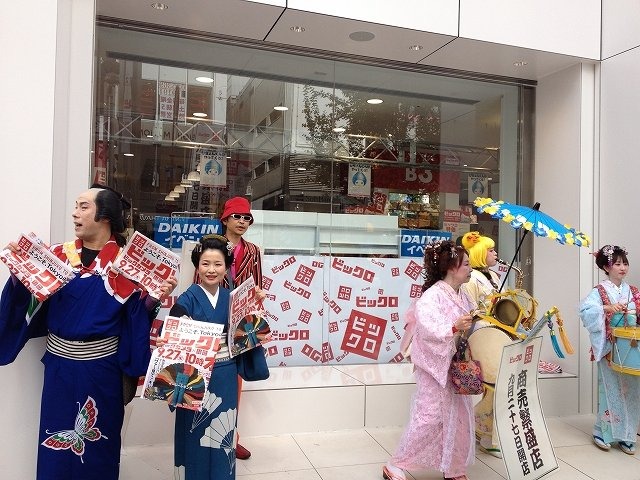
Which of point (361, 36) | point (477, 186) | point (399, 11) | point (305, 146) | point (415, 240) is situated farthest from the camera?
point (477, 186)

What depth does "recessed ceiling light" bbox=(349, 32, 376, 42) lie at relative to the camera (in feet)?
17.0

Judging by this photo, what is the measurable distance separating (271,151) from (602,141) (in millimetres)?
3302

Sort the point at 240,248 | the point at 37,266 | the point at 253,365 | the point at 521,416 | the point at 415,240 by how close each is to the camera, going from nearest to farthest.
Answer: the point at 37,266
the point at 253,365
the point at 521,416
the point at 240,248
the point at 415,240

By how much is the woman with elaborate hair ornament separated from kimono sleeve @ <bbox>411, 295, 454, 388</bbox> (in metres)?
0.52

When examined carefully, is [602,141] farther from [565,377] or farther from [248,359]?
[248,359]

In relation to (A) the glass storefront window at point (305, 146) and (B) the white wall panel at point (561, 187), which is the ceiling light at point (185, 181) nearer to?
(A) the glass storefront window at point (305, 146)

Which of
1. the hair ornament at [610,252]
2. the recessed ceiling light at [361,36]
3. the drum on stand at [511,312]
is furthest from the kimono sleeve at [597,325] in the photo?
the recessed ceiling light at [361,36]

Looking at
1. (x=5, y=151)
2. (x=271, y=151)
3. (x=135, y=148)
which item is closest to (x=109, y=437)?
(x=5, y=151)

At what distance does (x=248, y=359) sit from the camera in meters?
3.14

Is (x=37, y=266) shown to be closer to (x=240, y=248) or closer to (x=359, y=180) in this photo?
(x=240, y=248)

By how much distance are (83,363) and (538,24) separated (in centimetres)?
500

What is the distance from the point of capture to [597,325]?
14.8ft

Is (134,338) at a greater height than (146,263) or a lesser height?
lesser

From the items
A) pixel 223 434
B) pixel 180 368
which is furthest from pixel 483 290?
pixel 180 368
